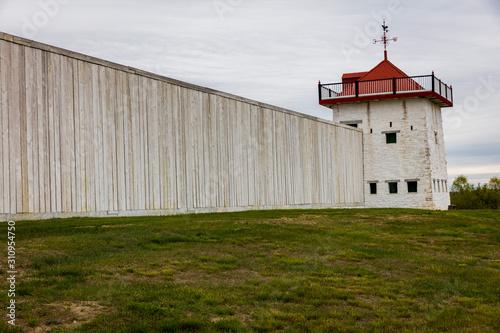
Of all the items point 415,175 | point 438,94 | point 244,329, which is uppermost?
point 438,94

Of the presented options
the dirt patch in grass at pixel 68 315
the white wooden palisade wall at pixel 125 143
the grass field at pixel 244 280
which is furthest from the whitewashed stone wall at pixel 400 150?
the dirt patch in grass at pixel 68 315

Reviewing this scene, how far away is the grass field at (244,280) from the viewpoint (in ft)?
19.8

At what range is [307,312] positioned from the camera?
6418 millimetres

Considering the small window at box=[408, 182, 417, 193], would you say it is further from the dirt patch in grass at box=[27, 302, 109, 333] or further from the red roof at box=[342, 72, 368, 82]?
the dirt patch in grass at box=[27, 302, 109, 333]

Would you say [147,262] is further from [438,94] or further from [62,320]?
[438,94]

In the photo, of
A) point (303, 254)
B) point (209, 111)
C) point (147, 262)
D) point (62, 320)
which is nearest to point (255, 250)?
point (303, 254)

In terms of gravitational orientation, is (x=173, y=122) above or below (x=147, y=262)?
above

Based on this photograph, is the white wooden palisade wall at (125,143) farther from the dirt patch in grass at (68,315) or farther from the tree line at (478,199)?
the tree line at (478,199)

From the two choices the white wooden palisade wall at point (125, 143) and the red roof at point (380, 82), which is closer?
the white wooden palisade wall at point (125, 143)

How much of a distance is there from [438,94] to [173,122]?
19680 millimetres

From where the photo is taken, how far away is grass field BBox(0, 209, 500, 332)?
6.05 metres

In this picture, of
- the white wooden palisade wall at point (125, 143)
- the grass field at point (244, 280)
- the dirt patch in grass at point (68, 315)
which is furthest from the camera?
the white wooden palisade wall at point (125, 143)

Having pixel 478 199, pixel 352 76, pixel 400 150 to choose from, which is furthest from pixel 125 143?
pixel 478 199

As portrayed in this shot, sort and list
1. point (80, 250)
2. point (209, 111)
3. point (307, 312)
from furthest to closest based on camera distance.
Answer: point (209, 111), point (80, 250), point (307, 312)
